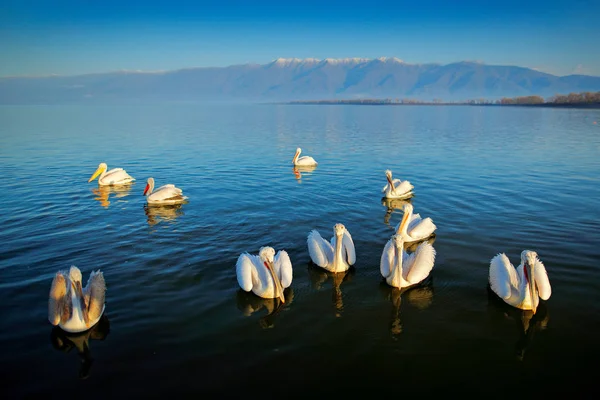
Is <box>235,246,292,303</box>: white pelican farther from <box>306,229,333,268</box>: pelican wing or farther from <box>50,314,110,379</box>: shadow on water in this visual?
<box>50,314,110,379</box>: shadow on water

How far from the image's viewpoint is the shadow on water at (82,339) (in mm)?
6949

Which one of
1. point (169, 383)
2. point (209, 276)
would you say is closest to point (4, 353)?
point (169, 383)

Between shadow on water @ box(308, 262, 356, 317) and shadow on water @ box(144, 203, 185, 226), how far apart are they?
5.87 m

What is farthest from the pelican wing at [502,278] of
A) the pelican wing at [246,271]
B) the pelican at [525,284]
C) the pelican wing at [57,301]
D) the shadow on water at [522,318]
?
the pelican wing at [57,301]

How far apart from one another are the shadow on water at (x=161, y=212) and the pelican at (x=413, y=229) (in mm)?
7240

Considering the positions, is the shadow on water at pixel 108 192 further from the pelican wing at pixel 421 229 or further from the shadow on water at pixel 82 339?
the pelican wing at pixel 421 229

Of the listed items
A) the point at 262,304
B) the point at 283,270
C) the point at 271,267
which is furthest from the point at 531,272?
the point at 262,304

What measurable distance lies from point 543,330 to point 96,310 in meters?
7.90

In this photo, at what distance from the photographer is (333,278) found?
975cm

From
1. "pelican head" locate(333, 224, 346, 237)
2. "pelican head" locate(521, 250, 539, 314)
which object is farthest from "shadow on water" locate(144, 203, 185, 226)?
"pelican head" locate(521, 250, 539, 314)

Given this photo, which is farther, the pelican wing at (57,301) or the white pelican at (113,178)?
the white pelican at (113,178)

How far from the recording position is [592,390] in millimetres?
6254

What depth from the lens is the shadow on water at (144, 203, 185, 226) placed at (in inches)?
548

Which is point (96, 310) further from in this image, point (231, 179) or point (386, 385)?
point (231, 179)
